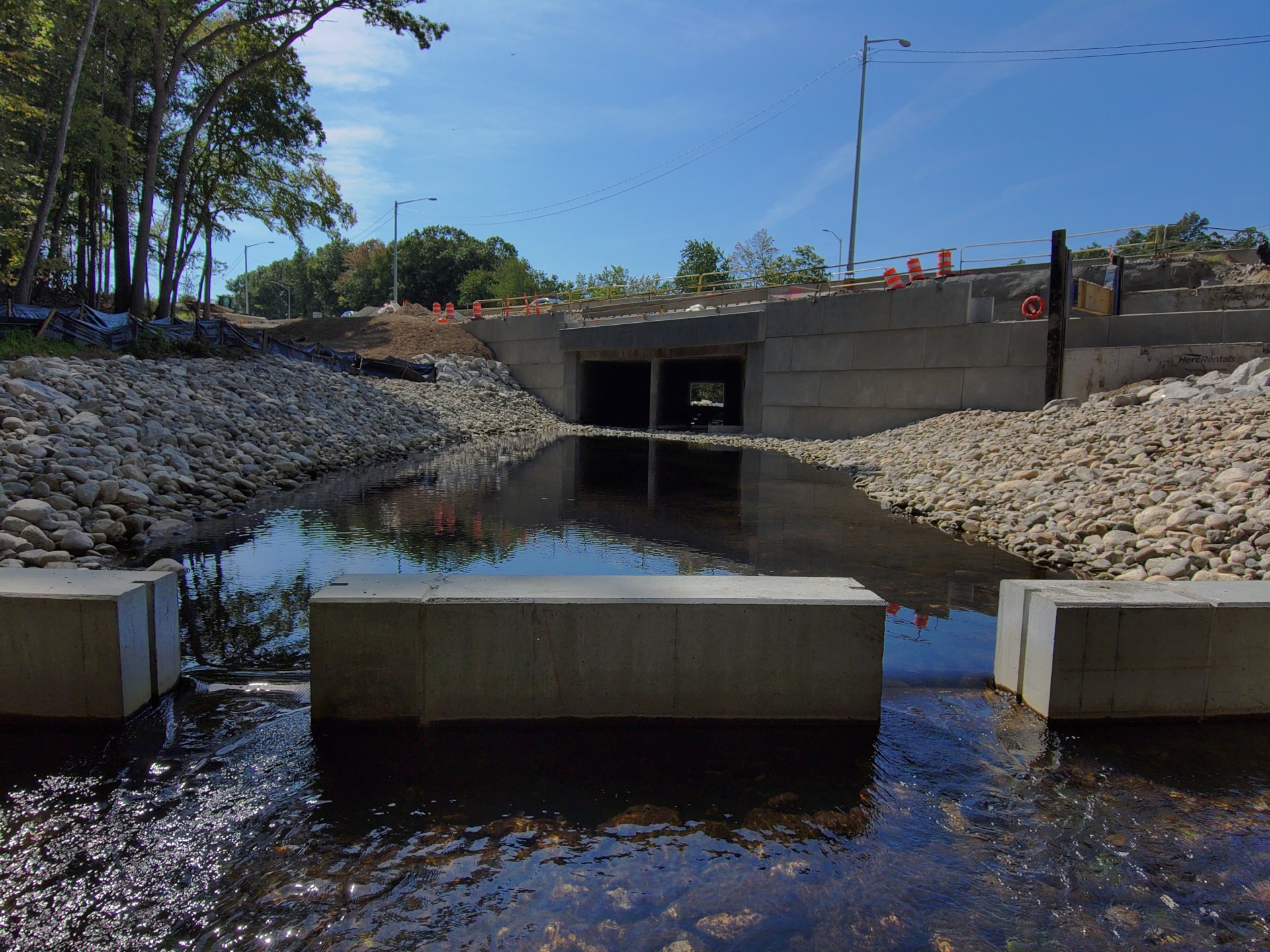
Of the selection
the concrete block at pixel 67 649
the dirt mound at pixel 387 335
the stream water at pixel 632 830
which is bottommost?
the stream water at pixel 632 830

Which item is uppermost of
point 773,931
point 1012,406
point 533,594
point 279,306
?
point 279,306

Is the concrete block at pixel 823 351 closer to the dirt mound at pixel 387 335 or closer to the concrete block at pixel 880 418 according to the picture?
the concrete block at pixel 880 418

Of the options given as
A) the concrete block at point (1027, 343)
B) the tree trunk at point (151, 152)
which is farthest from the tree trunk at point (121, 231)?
the concrete block at point (1027, 343)

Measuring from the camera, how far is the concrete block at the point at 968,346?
65.1 feet

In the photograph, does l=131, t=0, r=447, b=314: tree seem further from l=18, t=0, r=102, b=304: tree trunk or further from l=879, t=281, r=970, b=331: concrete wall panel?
l=879, t=281, r=970, b=331: concrete wall panel

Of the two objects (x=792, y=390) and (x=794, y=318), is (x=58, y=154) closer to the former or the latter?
(x=794, y=318)

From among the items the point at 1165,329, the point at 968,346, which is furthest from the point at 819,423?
the point at 1165,329

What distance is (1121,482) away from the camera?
10.4m

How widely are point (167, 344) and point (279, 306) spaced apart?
77.8 m

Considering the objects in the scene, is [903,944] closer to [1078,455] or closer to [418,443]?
[1078,455]

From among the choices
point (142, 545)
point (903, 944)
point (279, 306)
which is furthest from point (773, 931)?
point (279, 306)

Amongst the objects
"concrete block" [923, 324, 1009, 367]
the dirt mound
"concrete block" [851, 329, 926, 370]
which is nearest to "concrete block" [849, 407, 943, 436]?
"concrete block" [851, 329, 926, 370]

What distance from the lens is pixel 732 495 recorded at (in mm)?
14633

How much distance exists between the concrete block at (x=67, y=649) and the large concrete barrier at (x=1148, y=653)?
5298 millimetres
